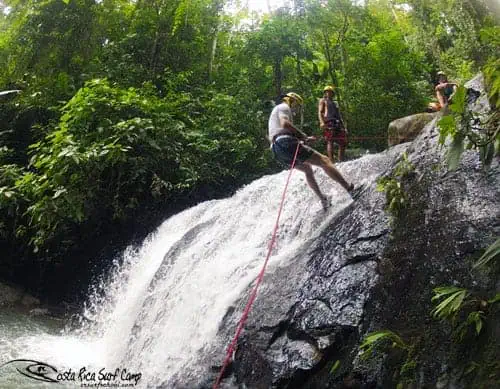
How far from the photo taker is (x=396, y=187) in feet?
14.5

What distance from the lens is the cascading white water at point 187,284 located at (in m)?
5.14

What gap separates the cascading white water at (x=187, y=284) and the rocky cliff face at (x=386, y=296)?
65 cm

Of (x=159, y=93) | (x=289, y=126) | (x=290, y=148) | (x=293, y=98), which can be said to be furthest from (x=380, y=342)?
(x=159, y=93)

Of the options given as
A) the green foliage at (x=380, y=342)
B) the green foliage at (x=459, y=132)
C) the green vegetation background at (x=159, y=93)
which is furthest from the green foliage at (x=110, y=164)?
the green foliage at (x=459, y=132)

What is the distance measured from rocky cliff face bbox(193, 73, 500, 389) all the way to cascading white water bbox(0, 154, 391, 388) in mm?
654

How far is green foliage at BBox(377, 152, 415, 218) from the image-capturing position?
13.9 feet

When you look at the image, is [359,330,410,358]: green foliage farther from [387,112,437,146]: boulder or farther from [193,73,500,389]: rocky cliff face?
[387,112,437,146]: boulder

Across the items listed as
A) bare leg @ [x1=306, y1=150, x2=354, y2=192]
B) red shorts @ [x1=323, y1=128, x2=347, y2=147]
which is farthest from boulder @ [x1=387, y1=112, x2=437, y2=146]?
bare leg @ [x1=306, y1=150, x2=354, y2=192]

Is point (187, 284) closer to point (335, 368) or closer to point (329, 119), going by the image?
point (335, 368)

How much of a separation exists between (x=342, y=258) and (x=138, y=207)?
662 centimetres

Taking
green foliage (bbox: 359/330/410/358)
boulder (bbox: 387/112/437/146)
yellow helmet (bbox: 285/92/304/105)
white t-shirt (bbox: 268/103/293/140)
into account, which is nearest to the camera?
green foliage (bbox: 359/330/410/358)

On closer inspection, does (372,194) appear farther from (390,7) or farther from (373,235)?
(390,7)

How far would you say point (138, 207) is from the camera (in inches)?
391

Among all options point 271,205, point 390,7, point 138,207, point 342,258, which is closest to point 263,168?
point 138,207
